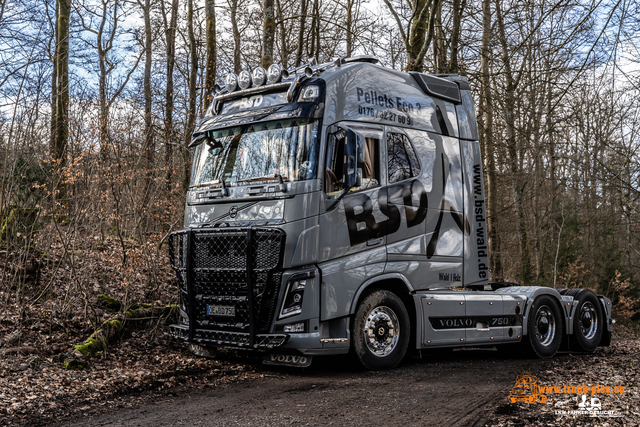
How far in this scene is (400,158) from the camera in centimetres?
760

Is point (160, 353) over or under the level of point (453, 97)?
under

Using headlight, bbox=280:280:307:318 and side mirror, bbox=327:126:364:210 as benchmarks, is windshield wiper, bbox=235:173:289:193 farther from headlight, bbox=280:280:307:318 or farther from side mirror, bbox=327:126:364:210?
headlight, bbox=280:280:307:318

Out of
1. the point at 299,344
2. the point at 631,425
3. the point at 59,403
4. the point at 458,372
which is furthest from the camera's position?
the point at 458,372

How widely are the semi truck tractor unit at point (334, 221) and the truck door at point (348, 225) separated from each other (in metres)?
0.02

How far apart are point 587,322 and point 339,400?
6884mm

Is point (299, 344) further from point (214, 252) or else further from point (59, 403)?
point (59, 403)

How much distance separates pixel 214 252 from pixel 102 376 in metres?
1.93

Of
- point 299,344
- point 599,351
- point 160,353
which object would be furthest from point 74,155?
point 599,351

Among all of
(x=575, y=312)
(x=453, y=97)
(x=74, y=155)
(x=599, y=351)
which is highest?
(x=453, y=97)

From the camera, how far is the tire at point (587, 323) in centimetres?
1027

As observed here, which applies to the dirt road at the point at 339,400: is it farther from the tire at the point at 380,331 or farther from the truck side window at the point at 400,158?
the truck side window at the point at 400,158

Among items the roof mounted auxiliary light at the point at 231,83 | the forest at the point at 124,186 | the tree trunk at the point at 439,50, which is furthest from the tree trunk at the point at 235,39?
the roof mounted auxiliary light at the point at 231,83

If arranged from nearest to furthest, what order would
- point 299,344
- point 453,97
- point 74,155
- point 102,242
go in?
point 299,344 → point 453,97 → point 74,155 → point 102,242

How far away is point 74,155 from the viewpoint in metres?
9.54
